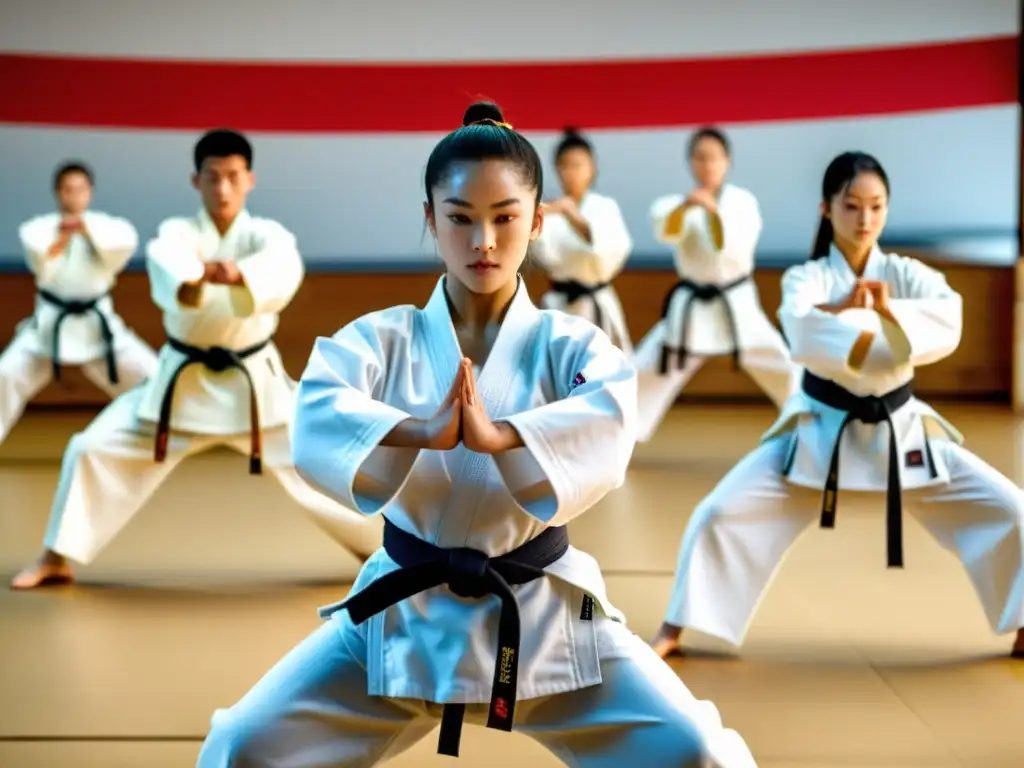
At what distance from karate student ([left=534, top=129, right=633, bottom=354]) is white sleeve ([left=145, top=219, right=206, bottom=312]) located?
2.24 m

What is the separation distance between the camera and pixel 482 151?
1949 mm

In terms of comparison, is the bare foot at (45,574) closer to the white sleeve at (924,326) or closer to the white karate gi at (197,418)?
the white karate gi at (197,418)

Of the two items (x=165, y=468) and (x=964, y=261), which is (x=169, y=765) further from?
(x=964, y=261)

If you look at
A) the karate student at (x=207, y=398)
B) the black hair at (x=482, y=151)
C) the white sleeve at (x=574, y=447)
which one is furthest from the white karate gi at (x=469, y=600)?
the karate student at (x=207, y=398)

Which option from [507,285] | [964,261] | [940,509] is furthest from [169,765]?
[964,261]

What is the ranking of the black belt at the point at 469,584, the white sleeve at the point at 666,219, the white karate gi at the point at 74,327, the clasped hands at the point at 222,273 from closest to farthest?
the black belt at the point at 469,584 < the clasped hands at the point at 222,273 < the white karate gi at the point at 74,327 < the white sleeve at the point at 666,219

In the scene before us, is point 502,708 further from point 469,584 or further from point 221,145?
point 221,145

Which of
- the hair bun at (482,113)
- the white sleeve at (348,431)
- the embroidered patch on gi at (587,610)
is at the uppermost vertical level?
the hair bun at (482,113)

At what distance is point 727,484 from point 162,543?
1.99 meters

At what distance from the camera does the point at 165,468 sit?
3814mm

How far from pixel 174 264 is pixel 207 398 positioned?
371 mm

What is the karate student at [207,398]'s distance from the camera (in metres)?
3.72

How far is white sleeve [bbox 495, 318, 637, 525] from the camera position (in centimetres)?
182

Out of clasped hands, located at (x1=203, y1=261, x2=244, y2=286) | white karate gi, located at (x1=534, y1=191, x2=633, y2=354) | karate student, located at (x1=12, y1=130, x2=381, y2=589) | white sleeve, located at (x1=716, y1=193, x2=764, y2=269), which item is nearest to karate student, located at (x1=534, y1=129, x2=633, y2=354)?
white karate gi, located at (x1=534, y1=191, x2=633, y2=354)
